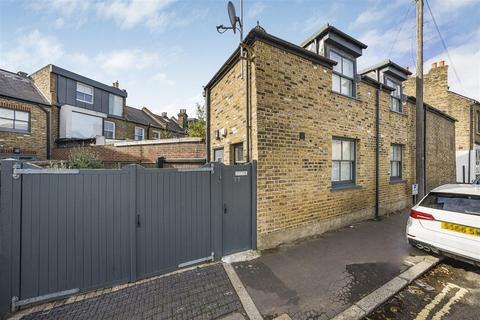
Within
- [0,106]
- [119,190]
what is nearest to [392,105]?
[119,190]

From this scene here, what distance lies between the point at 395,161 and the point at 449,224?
5.51 meters

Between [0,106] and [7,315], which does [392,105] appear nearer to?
[7,315]

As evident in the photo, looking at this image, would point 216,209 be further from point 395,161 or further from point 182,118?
point 182,118

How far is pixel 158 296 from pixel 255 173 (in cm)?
284

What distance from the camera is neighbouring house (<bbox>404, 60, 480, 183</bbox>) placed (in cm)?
1345

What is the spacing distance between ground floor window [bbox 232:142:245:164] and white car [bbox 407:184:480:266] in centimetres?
413

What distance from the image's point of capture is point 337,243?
5.07 meters

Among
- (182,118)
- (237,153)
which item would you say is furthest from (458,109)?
(182,118)

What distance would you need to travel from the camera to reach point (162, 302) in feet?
9.94

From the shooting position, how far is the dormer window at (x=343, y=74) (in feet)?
21.1

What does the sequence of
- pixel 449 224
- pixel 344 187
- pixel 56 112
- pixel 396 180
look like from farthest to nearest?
pixel 56 112 < pixel 396 180 < pixel 344 187 < pixel 449 224

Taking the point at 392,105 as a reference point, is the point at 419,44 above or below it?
above

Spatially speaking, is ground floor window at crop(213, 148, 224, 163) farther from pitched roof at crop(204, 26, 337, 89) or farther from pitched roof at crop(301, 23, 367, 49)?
pitched roof at crop(301, 23, 367, 49)

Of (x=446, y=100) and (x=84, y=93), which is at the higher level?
(x=84, y=93)
